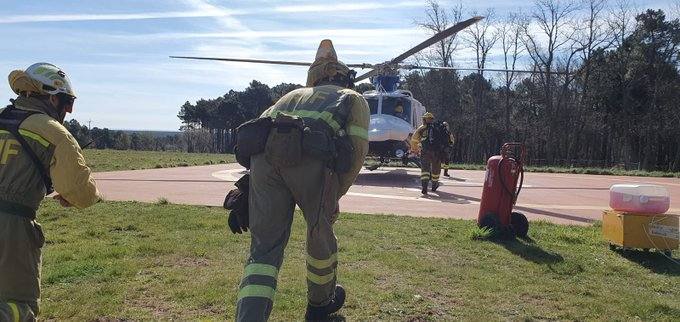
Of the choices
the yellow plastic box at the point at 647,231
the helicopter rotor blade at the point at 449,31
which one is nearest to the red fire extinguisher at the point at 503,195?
the yellow plastic box at the point at 647,231

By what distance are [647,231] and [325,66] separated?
412 cm

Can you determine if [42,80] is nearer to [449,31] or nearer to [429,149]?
[449,31]

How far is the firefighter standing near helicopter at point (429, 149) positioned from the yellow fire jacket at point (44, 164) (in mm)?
9319

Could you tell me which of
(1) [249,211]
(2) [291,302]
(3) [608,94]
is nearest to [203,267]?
(2) [291,302]

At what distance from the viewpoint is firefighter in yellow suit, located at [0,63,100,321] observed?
9.57ft

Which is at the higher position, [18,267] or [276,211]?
[276,211]

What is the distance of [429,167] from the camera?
1187 cm

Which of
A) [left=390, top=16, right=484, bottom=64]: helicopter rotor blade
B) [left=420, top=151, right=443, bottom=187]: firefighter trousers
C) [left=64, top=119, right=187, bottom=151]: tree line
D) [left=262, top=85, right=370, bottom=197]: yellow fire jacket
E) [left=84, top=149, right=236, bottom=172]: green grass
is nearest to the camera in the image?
[left=262, top=85, right=370, bottom=197]: yellow fire jacket

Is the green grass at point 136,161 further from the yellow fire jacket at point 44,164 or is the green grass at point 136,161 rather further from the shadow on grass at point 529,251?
the yellow fire jacket at point 44,164

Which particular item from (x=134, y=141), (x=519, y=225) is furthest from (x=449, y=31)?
(x=134, y=141)

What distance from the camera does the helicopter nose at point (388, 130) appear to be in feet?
52.1

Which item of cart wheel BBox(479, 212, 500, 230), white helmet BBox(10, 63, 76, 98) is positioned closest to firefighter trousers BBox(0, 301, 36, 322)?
white helmet BBox(10, 63, 76, 98)

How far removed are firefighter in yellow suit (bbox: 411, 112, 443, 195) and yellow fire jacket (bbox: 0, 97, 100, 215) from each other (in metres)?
9.32

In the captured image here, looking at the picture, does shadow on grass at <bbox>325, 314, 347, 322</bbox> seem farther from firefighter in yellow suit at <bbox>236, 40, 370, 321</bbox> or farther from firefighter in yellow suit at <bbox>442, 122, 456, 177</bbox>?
firefighter in yellow suit at <bbox>442, 122, 456, 177</bbox>
